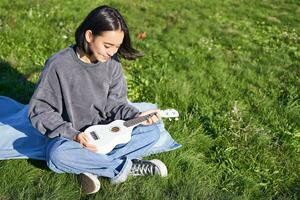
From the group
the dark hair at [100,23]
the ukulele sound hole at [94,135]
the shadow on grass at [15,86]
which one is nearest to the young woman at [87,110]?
the dark hair at [100,23]

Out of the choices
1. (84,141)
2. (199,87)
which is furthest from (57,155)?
(199,87)

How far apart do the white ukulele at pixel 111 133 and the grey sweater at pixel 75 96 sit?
0.15 meters

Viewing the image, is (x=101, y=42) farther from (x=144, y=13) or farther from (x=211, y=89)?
(x=144, y=13)

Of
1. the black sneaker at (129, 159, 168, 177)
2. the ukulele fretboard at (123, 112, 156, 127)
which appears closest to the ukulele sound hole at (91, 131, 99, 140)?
the ukulele fretboard at (123, 112, 156, 127)

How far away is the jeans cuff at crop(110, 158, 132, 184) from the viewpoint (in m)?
4.39

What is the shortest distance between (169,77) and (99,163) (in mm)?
2935

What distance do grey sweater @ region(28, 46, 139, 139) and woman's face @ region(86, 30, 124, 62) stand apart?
0.24 m

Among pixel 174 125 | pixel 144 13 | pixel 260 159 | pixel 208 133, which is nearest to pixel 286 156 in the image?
pixel 260 159

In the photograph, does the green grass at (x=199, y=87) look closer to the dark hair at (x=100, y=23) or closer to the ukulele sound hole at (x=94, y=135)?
the ukulele sound hole at (x=94, y=135)

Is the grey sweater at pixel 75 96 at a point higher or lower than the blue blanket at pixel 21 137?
higher

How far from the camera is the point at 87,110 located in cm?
471

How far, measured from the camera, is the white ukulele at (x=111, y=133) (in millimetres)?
4430

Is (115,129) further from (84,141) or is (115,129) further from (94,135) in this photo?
(84,141)

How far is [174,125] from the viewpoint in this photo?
5.54m
